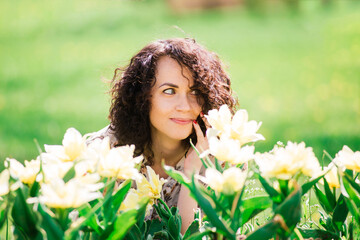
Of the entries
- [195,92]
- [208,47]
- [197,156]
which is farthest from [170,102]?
[208,47]

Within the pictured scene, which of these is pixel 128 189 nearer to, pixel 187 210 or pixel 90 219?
pixel 90 219

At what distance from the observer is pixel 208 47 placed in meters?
7.82

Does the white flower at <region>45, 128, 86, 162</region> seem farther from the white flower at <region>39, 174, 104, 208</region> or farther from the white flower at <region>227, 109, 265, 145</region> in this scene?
the white flower at <region>227, 109, 265, 145</region>

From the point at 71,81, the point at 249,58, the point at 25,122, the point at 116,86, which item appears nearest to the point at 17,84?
the point at 71,81

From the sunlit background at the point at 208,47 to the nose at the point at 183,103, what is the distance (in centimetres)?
71

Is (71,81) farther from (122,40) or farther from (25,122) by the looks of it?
(122,40)

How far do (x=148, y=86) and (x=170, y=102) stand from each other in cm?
15

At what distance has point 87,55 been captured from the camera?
8.27 m

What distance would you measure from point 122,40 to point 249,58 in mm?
2110

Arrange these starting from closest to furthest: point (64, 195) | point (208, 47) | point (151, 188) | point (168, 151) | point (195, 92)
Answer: point (64, 195) < point (151, 188) < point (195, 92) < point (168, 151) < point (208, 47)

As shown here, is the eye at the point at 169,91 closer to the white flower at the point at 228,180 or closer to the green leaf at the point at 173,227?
the green leaf at the point at 173,227

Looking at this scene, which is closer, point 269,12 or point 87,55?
point 87,55

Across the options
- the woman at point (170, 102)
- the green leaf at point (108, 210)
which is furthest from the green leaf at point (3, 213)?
the woman at point (170, 102)

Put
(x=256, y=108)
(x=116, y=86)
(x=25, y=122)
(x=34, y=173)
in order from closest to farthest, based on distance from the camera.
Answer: (x=34, y=173), (x=116, y=86), (x=25, y=122), (x=256, y=108)
